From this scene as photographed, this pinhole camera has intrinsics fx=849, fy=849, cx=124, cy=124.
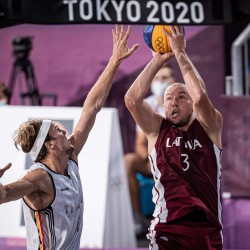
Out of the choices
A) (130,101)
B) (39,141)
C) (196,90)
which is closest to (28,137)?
(39,141)

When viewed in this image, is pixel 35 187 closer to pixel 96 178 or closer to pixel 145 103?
pixel 145 103

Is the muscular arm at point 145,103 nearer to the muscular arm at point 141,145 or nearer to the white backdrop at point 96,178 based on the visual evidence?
the white backdrop at point 96,178

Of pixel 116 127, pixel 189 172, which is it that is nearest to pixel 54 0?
pixel 189 172

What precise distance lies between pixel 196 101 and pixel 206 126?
0.25m

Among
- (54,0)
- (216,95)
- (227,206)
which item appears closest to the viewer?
(54,0)

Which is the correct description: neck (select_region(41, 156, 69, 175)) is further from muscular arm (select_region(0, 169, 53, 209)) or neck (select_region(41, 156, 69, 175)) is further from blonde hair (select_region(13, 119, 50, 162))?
muscular arm (select_region(0, 169, 53, 209))

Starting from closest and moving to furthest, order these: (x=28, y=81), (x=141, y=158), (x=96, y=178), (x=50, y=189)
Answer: (x=50, y=189), (x=96, y=178), (x=141, y=158), (x=28, y=81)

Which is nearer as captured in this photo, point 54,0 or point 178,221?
point 54,0

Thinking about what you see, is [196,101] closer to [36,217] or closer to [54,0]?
[36,217]

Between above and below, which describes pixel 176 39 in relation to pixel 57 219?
above

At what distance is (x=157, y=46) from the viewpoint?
22.4 feet

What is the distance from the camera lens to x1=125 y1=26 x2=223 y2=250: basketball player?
658 centimetres

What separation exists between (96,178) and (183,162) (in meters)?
3.03

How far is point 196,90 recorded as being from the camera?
21.6ft
